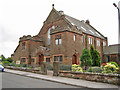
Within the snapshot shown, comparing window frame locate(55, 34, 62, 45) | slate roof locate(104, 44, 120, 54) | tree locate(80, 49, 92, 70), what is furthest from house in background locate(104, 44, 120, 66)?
tree locate(80, 49, 92, 70)

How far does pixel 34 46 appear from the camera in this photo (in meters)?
31.5

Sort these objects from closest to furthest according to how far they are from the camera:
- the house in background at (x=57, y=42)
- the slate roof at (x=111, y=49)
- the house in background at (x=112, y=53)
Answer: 1. the house in background at (x=57, y=42)
2. the house in background at (x=112, y=53)
3. the slate roof at (x=111, y=49)

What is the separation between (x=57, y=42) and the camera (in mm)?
25062

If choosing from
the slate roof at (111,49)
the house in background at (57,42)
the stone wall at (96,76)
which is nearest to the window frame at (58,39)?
the house in background at (57,42)

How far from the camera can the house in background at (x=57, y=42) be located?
23.8 meters

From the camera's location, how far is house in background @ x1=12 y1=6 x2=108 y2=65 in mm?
23781

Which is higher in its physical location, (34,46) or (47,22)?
(47,22)

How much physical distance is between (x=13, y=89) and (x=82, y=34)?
848 inches

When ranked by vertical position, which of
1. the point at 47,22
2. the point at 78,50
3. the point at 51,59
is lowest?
the point at 51,59

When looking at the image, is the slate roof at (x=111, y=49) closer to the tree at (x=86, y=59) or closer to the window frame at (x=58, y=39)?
the window frame at (x=58, y=39)

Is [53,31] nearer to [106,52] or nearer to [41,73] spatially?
[41,73]

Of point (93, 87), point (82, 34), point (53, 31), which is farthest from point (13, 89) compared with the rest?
point (82, 34)

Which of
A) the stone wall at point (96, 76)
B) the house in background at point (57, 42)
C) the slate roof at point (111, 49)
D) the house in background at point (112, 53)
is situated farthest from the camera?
the slate roof at point (111, 49)

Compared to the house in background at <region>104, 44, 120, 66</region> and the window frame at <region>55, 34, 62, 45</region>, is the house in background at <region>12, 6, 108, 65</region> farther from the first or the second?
the house in background at <region>104, 44, 120, 66</region>
